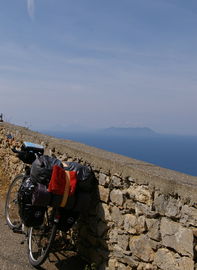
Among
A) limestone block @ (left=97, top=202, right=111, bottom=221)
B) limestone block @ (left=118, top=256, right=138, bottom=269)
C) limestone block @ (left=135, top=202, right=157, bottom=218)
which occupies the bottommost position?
limestone block @ (left=118, top=256, right=138, bottom=269)

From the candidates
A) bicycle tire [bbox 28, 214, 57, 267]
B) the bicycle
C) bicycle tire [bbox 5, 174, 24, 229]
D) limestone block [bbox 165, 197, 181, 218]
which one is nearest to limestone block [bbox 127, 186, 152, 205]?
Answer: limestone block [bbox 165, 197, 181, 218]

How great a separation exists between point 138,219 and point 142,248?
291 millimetres

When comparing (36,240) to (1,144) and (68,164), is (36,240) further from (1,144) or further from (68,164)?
(1,144)

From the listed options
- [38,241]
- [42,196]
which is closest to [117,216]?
[42,196]

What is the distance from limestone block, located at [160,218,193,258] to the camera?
2.86 metres

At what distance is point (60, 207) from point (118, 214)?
2.28ft

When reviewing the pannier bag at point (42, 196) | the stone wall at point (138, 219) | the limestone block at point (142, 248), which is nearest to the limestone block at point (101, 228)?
the stone wall at point (138, 219)

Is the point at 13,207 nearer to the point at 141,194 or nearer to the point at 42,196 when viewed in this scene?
the point at 42,196

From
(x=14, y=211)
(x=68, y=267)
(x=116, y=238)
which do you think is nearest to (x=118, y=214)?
(x=116, y=238)

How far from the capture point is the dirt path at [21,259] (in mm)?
4051

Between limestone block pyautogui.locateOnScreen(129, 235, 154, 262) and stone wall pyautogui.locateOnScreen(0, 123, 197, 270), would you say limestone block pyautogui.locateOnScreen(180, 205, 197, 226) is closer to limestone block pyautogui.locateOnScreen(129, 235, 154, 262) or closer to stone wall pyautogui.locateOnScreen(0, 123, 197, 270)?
stone wall pyautogui.locateOnScreen(0, 123, 197, 270)

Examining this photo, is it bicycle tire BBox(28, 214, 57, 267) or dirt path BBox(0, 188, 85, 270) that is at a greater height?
bicycle tire BBox(28, 214, 57, 267)

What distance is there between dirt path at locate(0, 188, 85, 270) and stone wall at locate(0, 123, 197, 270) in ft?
0.60

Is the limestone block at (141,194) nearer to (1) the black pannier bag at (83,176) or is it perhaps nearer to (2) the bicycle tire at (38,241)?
(1) the black pannier bag at (83,176)
